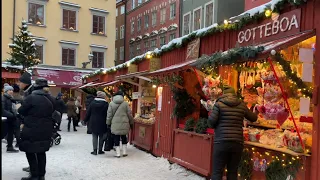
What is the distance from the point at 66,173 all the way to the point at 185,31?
18.7m

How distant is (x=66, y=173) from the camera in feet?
24.5

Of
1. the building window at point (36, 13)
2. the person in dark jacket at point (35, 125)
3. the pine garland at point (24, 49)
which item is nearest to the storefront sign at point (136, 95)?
the person in dark jacket at point (35, 125)

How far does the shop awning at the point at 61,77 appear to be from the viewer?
30541 mm

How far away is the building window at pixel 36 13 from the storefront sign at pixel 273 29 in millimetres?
27761

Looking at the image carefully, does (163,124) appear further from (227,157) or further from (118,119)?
(227,157)

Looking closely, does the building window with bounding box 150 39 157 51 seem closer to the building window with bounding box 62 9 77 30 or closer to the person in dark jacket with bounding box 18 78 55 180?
the building window with bounding box 62 9 77 30

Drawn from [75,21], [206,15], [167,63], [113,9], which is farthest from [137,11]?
[167,63]

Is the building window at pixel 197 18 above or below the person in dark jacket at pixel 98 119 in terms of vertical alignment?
above

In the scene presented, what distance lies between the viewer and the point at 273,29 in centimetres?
573

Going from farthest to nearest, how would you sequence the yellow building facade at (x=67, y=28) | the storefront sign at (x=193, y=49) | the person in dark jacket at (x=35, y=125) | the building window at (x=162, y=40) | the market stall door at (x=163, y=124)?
the building window at (x=162, y=40), the yellow building facade at (x=67, y=28), the market stall door at (x=163, y=124), the storefront sign at (x=193, y=49), the person in dark jacket at (x=35, y=125)

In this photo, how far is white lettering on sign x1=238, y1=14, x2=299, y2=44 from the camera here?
210 inches

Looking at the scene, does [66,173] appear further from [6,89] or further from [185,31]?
[185,31]

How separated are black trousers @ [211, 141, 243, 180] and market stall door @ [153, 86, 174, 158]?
138 inches

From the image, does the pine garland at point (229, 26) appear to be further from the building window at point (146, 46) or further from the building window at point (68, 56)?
the building window at point (146, 46)
